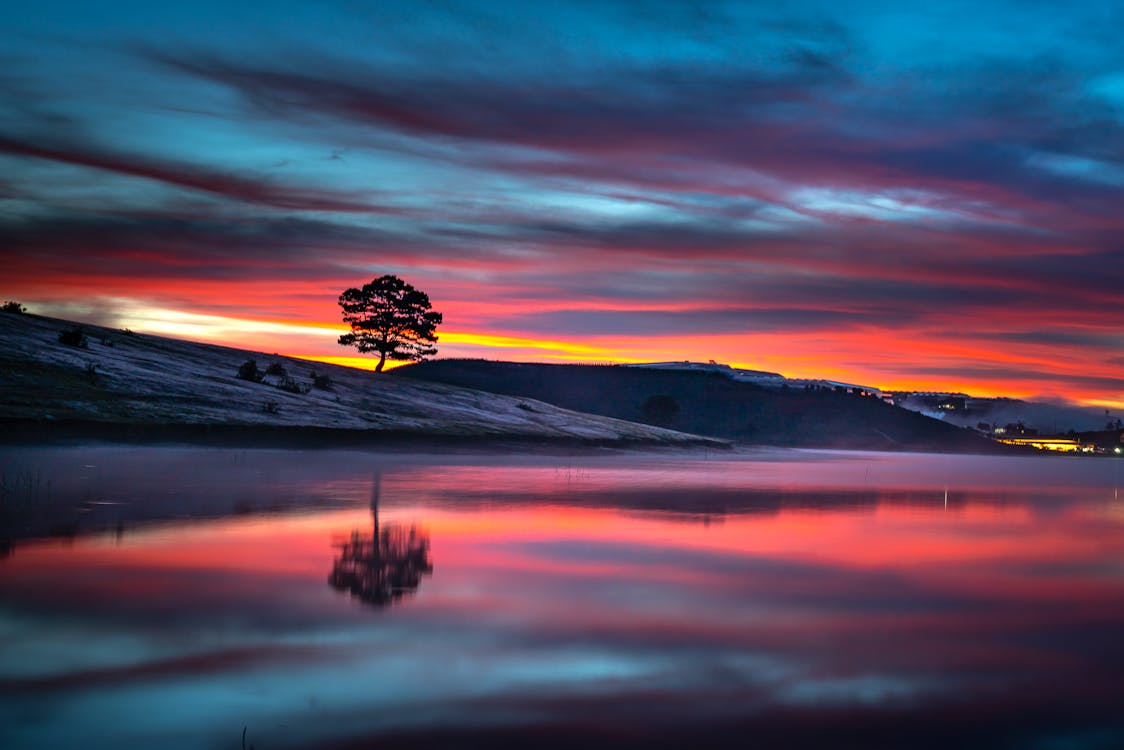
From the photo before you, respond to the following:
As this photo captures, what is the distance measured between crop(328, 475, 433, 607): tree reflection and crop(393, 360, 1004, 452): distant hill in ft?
458

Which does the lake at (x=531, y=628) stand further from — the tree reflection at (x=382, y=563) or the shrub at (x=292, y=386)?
the shrub at (x=292, y=386)

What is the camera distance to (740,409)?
18700 centimetres

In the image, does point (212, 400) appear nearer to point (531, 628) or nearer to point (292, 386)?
→ point (292, 386)

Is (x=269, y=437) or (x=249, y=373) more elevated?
(x=249, y=373)

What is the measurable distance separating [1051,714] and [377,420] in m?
61.0

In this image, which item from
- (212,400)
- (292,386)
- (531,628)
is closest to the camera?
(531,628)

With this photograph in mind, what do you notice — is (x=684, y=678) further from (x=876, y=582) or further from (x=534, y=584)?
(x=876, y=582)

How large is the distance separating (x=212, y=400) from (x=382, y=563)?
140 feet

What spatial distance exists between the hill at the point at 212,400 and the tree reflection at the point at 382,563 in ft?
80.7

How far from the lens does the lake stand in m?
9.39

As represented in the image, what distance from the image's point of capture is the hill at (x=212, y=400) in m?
46.7

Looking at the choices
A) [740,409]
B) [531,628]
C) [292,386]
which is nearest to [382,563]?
[531,628]

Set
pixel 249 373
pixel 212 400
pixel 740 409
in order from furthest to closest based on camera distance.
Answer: pixel 740 409 → pixel 249 373 → pixel 212 400

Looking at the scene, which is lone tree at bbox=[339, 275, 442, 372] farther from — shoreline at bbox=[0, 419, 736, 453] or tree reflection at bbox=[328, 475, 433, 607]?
tree reflection at bbox=[328, 475, 433, 607]
